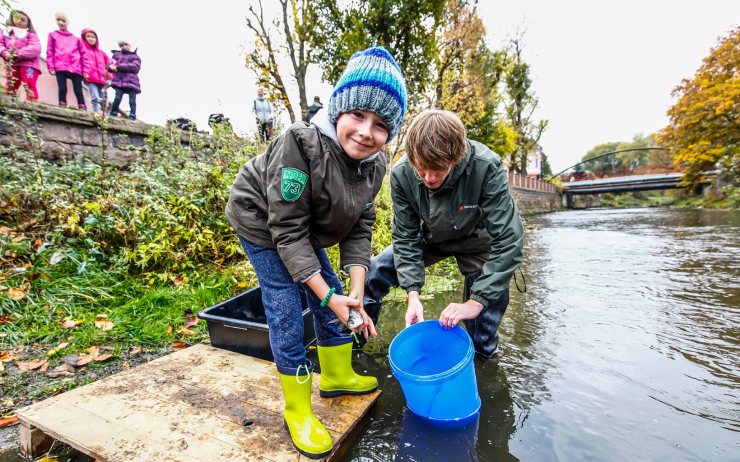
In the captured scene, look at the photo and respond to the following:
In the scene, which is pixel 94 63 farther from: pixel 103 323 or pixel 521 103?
pixel 521 103

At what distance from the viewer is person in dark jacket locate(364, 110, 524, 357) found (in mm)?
1692

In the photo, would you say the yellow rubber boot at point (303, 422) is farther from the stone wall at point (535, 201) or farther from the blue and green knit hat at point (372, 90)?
the stone wall at point (535, 201)

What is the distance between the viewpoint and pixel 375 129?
1.42m

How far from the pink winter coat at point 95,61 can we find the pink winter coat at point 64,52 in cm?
9

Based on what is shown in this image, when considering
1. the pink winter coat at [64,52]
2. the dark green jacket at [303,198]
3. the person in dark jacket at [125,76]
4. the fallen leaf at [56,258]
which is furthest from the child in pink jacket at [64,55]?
the dark green jacket at [303,198]

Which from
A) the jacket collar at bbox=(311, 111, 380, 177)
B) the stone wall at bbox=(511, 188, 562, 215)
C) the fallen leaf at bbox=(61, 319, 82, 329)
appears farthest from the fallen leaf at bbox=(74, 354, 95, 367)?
the stone wall at bbox=(511, 188, 562, 215)

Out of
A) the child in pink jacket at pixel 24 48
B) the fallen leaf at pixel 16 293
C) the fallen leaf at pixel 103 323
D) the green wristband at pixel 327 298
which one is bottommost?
the fallen leaf at pixel 103 323

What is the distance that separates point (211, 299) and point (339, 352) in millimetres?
1802

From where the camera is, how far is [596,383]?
75.9 inches

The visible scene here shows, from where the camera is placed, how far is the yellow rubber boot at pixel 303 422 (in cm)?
129

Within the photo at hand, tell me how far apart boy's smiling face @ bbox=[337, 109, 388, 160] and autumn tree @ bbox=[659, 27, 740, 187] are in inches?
818

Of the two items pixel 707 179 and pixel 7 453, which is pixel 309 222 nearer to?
pixel 7 453

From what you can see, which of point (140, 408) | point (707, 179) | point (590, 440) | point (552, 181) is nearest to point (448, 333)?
point (590, 440)

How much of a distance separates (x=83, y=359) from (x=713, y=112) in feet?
76.8
